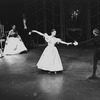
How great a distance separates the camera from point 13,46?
13.1m

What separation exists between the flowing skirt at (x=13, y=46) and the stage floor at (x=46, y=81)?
1112mm

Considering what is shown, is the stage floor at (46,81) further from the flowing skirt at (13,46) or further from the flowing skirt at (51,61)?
the flowing skirt at (13,46)

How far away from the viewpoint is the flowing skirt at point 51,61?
894cm

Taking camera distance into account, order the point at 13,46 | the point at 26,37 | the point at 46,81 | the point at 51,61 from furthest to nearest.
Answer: the point at 26,37 < the point at 13,46 < the point at 51,61 < the point at 46,81

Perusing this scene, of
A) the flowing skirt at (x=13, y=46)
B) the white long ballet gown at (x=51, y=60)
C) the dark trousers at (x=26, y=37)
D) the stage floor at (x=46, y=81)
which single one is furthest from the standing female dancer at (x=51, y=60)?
the dark trousers at (x=26, y=37)

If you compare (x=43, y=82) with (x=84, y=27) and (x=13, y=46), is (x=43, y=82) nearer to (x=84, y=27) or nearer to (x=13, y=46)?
(x=13, y=46)

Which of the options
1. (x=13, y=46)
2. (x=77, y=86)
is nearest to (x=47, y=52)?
(x=77, y=86)

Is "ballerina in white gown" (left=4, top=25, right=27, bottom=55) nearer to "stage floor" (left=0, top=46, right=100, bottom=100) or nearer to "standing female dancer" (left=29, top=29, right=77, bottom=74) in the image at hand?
"stage floor" (left=0, top=46, right=100, bottom=100)

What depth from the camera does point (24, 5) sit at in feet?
50.4

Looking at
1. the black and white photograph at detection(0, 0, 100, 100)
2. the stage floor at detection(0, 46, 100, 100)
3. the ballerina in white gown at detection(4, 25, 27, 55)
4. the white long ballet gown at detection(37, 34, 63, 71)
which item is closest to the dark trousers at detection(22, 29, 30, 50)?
the black and white photograph at detection(0, 0, 100, 100)

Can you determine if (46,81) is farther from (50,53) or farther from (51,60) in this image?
(50,53)

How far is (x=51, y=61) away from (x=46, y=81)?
3.41 feet

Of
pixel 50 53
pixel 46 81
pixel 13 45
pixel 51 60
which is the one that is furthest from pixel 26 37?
pixel 46 81

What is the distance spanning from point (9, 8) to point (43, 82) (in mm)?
8008
